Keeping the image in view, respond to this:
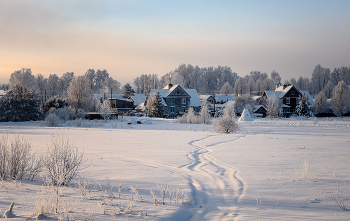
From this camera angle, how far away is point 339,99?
188 ft

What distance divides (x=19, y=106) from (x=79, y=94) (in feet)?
60.9

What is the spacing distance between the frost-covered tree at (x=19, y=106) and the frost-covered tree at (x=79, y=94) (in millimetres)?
15635

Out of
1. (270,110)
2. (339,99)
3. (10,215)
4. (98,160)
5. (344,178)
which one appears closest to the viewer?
(10,215)

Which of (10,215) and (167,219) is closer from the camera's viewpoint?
(10,215)

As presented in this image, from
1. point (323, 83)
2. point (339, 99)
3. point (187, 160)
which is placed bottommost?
point (187, 160)

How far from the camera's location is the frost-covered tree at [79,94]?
51.5 meters

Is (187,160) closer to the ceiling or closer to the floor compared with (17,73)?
closer to the floor

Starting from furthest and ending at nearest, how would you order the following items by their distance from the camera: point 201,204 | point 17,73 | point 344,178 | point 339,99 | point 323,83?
1. point 323,83
2. point 17,73
3. point 339,99
4. point 344,178
5. point 201,204

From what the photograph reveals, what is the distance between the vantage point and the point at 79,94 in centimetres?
5212

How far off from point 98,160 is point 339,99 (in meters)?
64.5

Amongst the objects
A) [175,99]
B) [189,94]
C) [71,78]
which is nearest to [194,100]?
[189,94]

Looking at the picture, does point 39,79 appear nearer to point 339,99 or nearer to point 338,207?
point 339,99

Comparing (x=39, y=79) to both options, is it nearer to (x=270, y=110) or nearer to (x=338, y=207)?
(x=270, y=110)

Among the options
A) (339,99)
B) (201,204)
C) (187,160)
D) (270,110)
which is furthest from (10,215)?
(339,99)
